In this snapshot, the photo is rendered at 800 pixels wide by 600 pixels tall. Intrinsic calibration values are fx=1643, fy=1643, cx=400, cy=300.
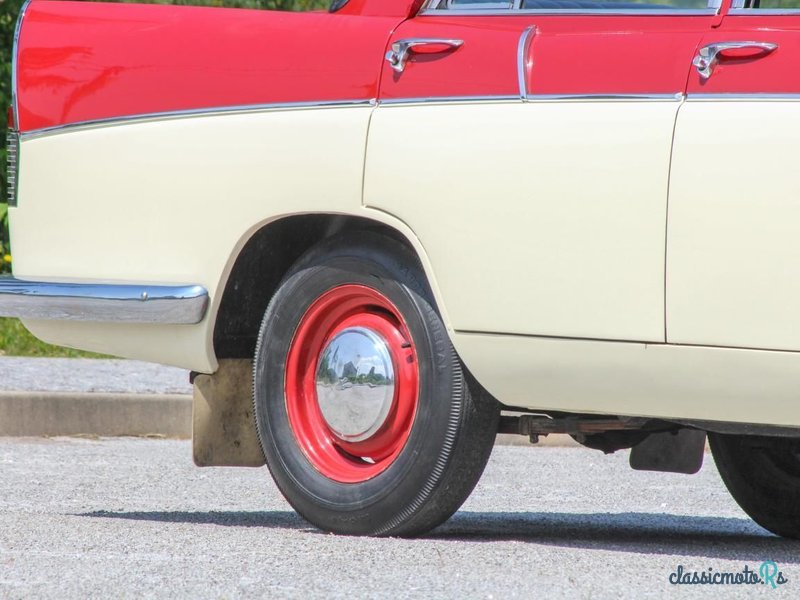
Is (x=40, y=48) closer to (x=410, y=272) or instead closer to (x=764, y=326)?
(x=410, y=272)

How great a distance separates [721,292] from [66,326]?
2.12 m

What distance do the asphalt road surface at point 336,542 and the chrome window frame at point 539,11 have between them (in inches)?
57.3

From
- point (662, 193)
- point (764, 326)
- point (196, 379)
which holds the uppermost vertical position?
point (662, 193)

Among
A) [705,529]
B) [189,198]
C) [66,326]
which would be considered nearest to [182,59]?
[189,198]

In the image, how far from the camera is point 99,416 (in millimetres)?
8875

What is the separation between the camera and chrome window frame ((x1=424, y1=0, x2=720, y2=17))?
430 centimetres

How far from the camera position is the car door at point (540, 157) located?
414 cm

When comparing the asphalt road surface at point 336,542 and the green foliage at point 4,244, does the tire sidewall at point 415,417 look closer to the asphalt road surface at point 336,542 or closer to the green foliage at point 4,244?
the asphalt road surface at point 336,542

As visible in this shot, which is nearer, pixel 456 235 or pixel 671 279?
pixel 671 279

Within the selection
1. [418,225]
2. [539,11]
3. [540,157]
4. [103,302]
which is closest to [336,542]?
[418,225]

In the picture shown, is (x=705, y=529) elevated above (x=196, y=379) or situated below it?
below

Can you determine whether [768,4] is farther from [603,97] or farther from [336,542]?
[336,542]

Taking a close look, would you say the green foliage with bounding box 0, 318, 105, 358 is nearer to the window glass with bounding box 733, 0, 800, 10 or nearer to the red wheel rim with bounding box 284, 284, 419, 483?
the red wheel rim with bounding box 284, 284, 419, 483

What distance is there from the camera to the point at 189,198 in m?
4.80
